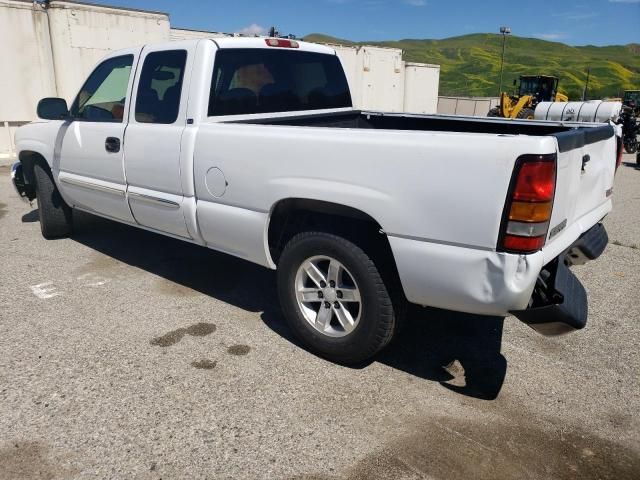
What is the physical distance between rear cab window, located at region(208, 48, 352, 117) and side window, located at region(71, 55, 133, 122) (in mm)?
1024

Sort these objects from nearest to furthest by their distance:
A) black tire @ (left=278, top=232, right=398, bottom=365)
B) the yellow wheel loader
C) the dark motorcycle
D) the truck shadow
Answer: black tire @ (left=278, top=232, right=398, bottom=365) → the truck shadow → the dark motorcycle → the yellow wheel loader

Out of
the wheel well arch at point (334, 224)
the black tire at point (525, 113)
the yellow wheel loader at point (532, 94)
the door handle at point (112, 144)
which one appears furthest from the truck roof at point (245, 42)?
the yellow wheel loader at point (532, 94)

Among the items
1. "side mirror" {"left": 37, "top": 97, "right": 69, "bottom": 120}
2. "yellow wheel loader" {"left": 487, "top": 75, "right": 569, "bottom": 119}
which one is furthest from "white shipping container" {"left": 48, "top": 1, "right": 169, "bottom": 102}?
"yellow wheel loader" {"left": 487, "top": 75, "right": 569, "bottom": 119}

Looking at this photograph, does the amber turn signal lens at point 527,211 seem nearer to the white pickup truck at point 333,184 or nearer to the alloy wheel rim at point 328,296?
the white pickup truck at point 333,184

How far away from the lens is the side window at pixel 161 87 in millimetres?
3828

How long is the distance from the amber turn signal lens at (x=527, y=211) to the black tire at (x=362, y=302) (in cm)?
84

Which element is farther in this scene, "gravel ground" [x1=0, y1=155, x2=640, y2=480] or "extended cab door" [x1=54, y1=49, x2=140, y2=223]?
"extended cab door" [x1=54, y1=49, x2=140, y2=223]

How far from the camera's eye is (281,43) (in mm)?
4277

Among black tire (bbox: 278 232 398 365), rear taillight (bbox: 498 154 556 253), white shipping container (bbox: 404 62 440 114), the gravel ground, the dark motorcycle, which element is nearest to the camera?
rear taillight (bbox: 498 154 556 253)

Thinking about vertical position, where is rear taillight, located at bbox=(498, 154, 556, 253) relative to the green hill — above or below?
below

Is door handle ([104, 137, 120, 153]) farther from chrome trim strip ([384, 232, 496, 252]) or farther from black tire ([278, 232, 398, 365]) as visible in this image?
chrome trim strip ([384, 232, 496, 252])

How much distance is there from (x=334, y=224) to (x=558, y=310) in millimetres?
1310

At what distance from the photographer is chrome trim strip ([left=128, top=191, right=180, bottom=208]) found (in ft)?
12.6

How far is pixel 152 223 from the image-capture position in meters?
4.21
